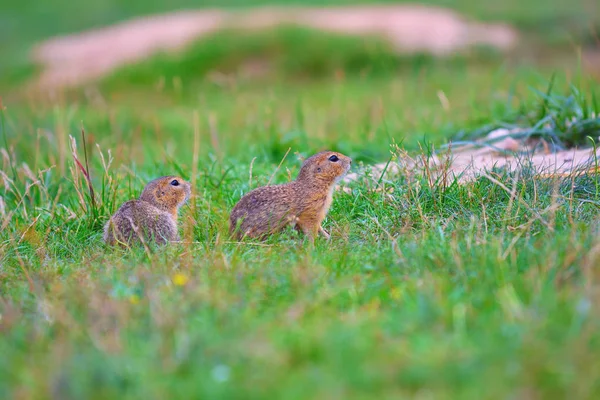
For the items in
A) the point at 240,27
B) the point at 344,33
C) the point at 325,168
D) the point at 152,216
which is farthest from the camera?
the point at 240,27

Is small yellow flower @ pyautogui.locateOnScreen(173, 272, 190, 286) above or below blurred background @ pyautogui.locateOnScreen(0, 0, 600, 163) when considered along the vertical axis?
above

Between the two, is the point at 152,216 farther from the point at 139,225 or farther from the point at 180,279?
the point at 180,279

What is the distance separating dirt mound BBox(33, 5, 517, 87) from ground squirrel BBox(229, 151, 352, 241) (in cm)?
953

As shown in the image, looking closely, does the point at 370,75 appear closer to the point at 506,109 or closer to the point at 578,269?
the point at 506,109

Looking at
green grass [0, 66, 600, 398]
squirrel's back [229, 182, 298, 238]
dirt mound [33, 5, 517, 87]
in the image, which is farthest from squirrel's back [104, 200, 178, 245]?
dirt mound [33, 5, 517, 87]

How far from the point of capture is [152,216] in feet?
16.4

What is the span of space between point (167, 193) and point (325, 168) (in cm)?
111

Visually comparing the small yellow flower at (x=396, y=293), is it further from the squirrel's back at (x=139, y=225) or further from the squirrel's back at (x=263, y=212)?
the squirrel's back at (x=139, y=225)

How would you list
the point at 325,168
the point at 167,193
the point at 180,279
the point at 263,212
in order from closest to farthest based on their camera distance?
the point at 180,279, the point at 263,212, the point at 325,168, the point at 167,193

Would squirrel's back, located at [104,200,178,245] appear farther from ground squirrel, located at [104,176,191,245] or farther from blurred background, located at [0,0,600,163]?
blurred background, located at [0,0,600,163]

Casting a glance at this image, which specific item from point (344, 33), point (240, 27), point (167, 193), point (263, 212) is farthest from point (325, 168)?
point (240, 27)

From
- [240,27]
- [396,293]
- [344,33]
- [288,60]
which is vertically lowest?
[288,60]

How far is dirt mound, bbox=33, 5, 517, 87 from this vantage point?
14531 mm

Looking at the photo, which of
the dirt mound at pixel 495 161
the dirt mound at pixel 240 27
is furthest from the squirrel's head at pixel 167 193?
the dirt mound at pixel 240 27
